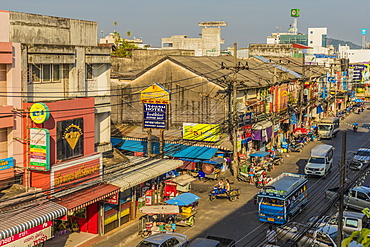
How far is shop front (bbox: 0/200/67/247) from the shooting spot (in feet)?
62.4

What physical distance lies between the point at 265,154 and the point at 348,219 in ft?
53.1

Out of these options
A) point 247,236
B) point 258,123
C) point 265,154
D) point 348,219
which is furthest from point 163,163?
point 258,123

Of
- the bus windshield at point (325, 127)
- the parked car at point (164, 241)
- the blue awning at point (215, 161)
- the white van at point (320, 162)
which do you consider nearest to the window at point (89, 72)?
the parked car at point (164, 241)

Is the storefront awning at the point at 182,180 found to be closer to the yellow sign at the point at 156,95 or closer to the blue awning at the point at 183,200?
the blue awning at the point at 183,200

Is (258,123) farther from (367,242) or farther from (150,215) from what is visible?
(367,242)

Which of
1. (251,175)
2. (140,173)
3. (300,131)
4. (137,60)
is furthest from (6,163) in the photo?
(300,131)

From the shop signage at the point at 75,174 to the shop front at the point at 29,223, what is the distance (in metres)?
1.20

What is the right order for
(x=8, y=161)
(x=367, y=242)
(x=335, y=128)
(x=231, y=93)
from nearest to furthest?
(x=367, y=242)
(x=8, y=161)
(x=231, y=93)
(x=335, y=128)

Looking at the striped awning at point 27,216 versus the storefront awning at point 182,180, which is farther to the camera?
the storefront awning at point 182,180

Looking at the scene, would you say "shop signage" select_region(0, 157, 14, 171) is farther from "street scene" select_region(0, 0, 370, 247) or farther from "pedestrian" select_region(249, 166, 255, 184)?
"pedestrian" select_region(249, 166, 255, 184)

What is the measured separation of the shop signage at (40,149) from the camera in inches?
842

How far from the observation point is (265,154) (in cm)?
4331

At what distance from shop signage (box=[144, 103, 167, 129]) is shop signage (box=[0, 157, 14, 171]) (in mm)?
12040

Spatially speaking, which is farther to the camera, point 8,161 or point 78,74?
point 78,74
